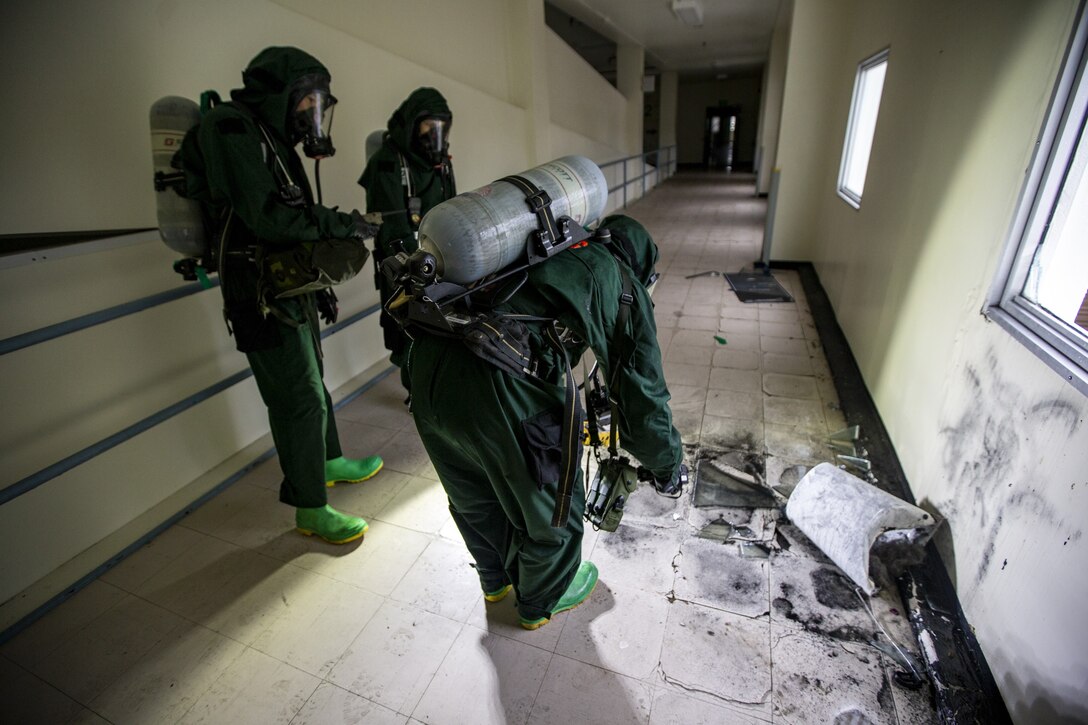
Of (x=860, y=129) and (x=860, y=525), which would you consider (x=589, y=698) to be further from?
(x=860, y=129)

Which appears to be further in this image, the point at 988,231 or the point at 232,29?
the point at 232,29

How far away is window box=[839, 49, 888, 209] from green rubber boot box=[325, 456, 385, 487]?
12.0 feet

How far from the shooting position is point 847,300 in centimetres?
343

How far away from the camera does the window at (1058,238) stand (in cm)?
126

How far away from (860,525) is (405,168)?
2459mm

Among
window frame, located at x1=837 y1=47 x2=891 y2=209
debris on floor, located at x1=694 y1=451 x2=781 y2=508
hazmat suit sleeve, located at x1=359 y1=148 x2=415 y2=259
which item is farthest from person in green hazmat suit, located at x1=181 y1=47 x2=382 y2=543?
window frame, located at x1=837 y1=47 x2=891 y2=209

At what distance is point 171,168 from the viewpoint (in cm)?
169

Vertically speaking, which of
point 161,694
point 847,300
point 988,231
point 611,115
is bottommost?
point 161,694

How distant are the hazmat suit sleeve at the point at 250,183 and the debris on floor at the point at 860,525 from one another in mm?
2055

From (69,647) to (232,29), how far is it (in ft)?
8.40

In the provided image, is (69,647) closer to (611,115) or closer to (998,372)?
(998,372)

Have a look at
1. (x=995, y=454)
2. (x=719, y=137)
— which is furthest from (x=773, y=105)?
(x=995, y=454)

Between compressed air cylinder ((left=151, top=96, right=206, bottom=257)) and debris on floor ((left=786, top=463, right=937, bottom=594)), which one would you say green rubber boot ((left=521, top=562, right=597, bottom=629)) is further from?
compressed air cylinder ((left=151, top=96, right=206, bottom=257))

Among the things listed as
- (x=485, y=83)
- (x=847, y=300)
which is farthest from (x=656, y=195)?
(x=847, y=300)
